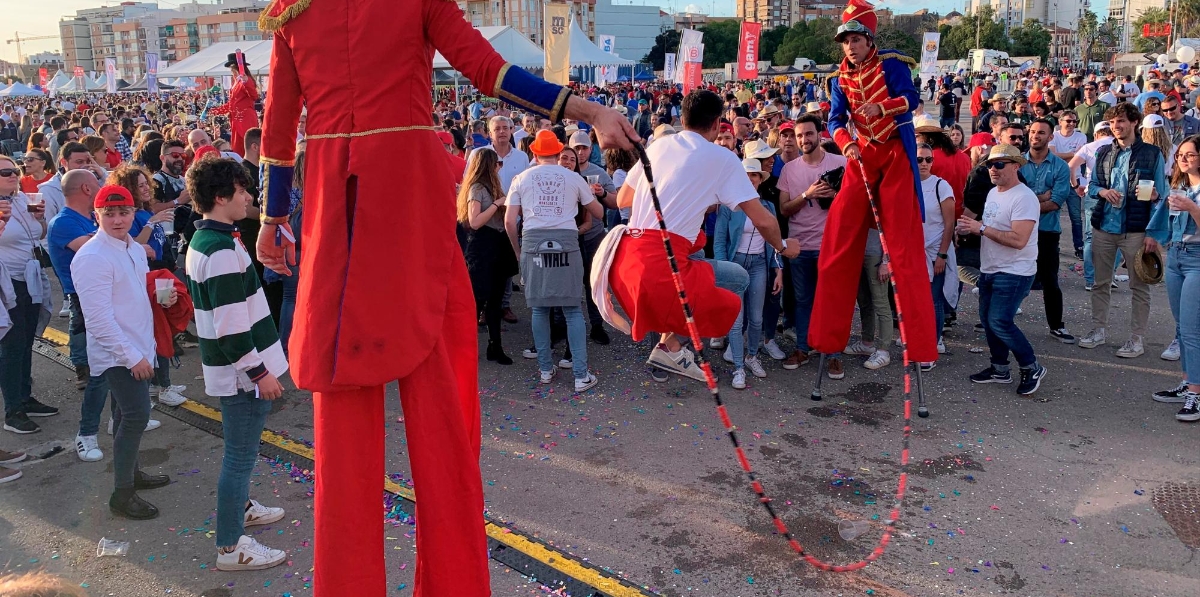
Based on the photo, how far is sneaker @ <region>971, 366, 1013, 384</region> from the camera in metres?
6.50

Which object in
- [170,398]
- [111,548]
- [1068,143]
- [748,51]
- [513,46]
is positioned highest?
[513,46]

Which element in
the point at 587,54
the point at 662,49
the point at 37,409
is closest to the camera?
the point at 37,409

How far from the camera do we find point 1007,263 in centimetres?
641

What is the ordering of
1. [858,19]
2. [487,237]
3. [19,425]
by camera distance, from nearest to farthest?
1. [858,19]
2. [19,425]
3. [487,237]

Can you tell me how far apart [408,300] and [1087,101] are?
14.2 meters

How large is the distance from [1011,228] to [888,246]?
4.44 ft

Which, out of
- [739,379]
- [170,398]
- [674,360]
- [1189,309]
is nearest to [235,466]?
[674,360]

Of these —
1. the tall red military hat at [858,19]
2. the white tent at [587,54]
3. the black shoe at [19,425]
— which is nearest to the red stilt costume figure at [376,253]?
the tall red military hat at [858,19]

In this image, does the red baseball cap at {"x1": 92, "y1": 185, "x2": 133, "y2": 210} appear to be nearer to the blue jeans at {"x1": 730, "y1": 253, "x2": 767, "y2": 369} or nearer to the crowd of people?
the crowd of people

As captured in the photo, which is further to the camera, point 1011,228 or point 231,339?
point 1011,228

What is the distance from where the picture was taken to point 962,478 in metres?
4.86

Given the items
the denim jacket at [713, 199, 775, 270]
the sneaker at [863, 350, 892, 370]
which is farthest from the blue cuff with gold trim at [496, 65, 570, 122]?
the sneaker at [863, 350, 892, 370]

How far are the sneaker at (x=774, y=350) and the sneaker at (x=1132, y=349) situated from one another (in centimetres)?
280

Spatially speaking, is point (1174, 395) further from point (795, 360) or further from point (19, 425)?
point (19, 425)
